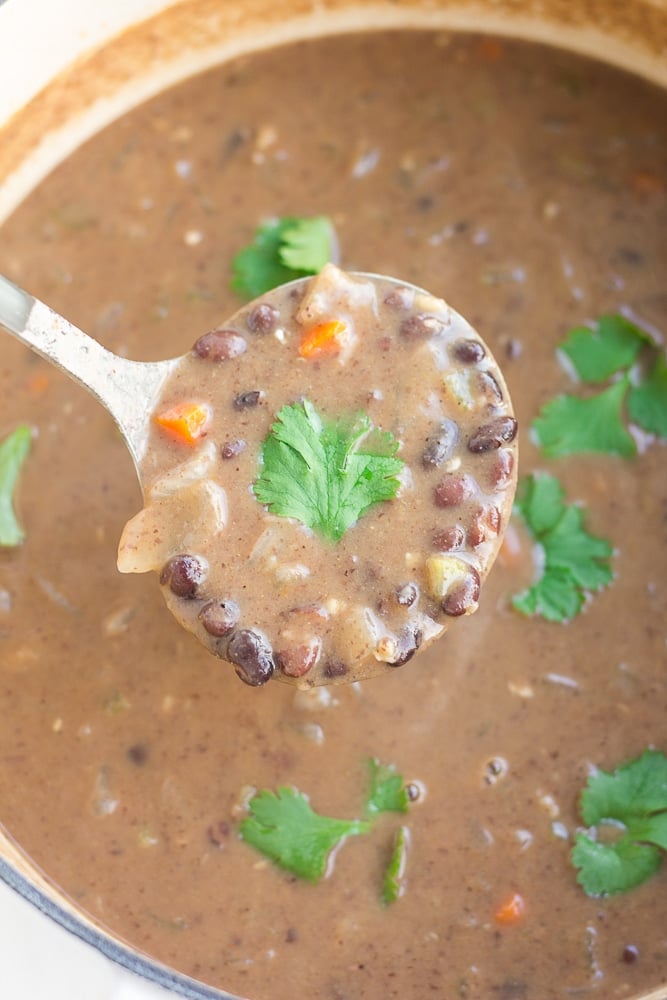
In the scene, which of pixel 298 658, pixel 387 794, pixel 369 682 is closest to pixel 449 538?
pixel 298 658

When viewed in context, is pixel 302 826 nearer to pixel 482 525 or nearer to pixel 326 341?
pixel 482 525

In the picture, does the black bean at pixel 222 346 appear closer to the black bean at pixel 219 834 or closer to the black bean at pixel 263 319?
the black bean at pixel 263 319

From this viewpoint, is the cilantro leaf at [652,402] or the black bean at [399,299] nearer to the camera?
the black bean at [399,299]

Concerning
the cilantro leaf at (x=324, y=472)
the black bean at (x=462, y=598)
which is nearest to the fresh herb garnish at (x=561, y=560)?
the black bean at (x=462, y=598)

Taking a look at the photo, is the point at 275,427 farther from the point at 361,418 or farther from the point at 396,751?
the point at 396,751

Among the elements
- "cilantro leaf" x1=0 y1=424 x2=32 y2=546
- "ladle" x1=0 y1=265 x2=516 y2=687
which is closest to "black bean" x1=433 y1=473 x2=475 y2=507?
"ladle" x1=0 y1=265 x2=516 y2=687

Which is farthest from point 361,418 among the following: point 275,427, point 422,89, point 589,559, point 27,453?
point 422,89

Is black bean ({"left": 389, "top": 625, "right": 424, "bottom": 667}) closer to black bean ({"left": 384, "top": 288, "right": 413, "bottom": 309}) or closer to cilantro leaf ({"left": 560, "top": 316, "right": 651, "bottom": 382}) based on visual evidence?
black bean ({"left": 384, "top": 288, "right": 413, "bottom": 309})
